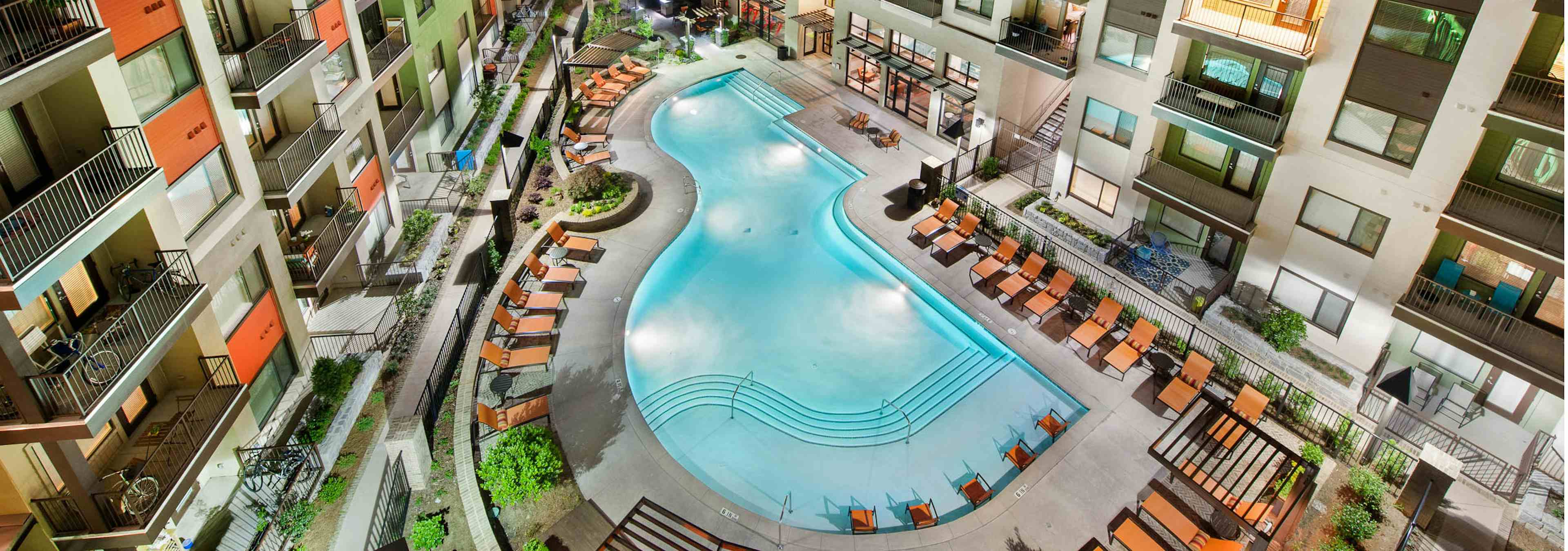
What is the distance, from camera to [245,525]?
59.3 feet

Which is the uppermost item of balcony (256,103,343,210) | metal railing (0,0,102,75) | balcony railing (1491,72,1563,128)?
metal railing (0,0,102,75)

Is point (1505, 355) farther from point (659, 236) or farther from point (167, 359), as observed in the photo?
point (167, 359)

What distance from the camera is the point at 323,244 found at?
2169cm

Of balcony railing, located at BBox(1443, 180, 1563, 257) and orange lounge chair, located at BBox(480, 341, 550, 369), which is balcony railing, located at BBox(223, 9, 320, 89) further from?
balcony railing, located at BBox(1443, 180, 1563, 257)

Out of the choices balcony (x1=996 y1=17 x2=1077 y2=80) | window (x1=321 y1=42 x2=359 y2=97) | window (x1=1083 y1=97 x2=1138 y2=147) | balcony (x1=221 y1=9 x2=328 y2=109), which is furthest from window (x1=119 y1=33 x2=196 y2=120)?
window (x1=1083 y1=97 x2=1138 y2=147)

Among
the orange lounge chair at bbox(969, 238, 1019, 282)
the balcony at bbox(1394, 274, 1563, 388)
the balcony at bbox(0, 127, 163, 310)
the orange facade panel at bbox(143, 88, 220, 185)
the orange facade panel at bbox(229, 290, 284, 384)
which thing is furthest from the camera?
the orange lounge chair at bbox(969, 238, 1019, 282)

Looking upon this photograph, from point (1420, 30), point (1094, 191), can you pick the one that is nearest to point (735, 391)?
point (1094, 191)

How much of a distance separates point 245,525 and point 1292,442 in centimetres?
2371

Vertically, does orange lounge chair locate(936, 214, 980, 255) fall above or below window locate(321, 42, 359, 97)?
below

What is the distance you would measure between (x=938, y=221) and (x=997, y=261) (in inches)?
104

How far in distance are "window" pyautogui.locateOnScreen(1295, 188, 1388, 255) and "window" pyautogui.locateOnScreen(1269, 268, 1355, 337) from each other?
1.46 metres

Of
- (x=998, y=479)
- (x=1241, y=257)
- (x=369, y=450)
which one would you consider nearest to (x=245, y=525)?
(x=369, y=450)

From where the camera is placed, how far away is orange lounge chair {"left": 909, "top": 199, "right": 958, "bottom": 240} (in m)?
27.7

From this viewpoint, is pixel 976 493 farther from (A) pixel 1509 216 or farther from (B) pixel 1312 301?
(A) pixel 1509 216
